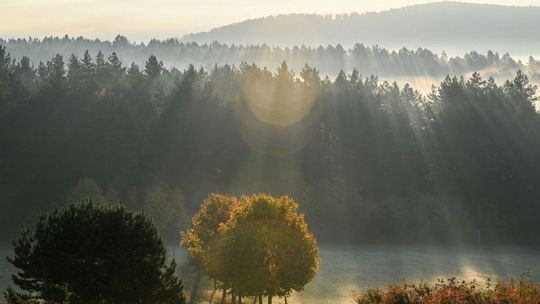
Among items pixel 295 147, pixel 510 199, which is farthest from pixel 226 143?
pixel 510 199

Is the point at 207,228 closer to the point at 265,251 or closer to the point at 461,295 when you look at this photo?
the point at 265,251

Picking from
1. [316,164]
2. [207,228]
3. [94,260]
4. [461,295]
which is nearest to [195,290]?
[207,228]

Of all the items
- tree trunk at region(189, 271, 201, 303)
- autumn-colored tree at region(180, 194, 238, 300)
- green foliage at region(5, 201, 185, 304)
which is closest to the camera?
green foliage at region(5, 201, 185, 304)

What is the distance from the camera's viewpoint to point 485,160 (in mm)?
116500

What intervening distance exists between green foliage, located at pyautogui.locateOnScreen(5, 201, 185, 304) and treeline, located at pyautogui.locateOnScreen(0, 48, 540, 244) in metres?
57.9

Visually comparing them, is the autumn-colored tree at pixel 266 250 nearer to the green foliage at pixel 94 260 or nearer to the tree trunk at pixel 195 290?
the green foliage at pixel 94 260

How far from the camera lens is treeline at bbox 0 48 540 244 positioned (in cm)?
10450

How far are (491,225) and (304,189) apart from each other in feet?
102

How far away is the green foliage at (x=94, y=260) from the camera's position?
130 ft

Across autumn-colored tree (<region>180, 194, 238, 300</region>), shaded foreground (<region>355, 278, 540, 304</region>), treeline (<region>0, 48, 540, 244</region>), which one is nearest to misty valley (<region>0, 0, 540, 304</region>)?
treeline (<region>0, 48, 540, 244</region>)

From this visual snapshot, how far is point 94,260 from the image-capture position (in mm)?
39906

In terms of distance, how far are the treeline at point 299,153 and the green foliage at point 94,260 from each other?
2278 inches

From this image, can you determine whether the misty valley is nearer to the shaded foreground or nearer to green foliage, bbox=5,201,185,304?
green foliage, bbox=5,201,185,304

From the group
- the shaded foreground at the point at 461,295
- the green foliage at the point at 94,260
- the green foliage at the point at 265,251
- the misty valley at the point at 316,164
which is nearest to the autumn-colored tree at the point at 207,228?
the green foliage at the point at 265,251
